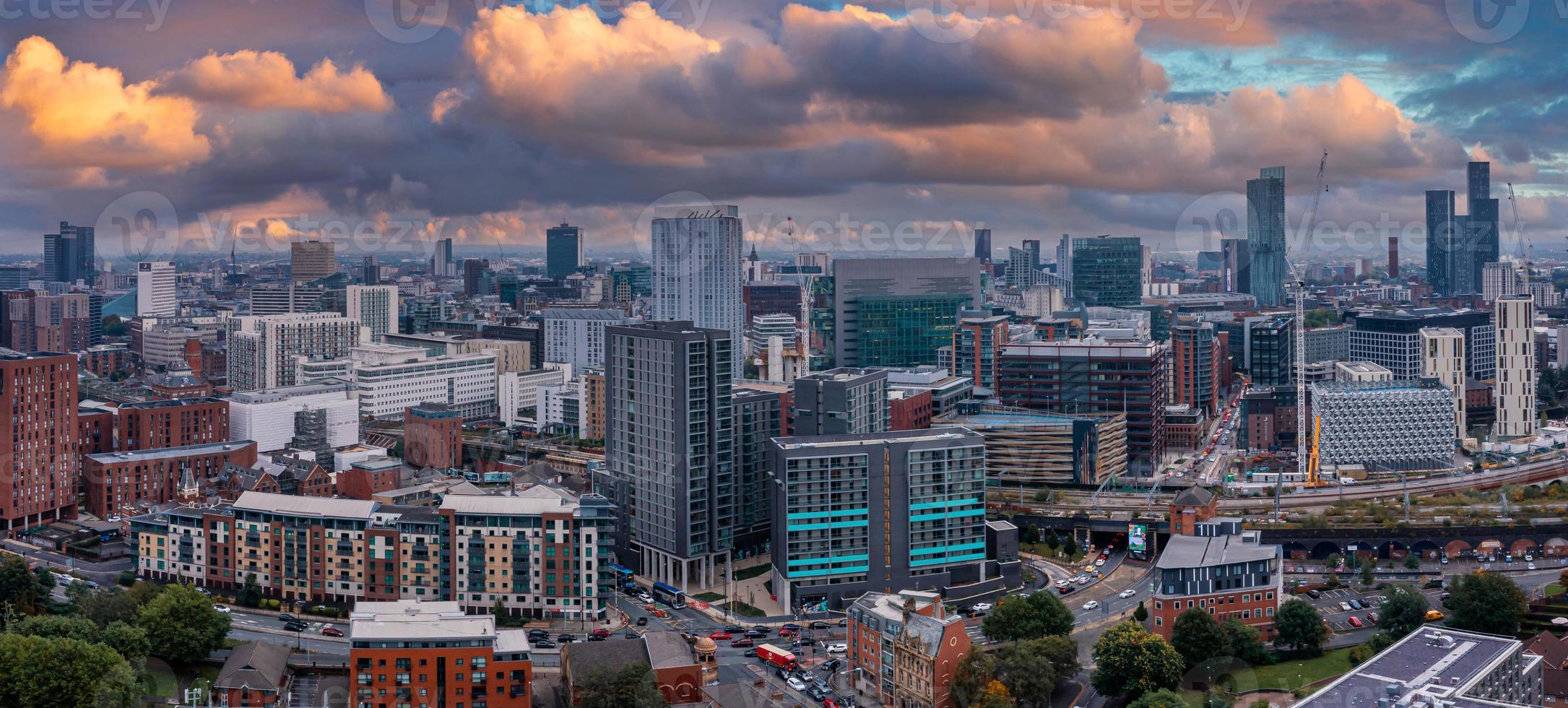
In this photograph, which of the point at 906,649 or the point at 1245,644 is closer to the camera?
the point at 906,649

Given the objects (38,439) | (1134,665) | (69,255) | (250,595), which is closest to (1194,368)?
A: (1134,665)

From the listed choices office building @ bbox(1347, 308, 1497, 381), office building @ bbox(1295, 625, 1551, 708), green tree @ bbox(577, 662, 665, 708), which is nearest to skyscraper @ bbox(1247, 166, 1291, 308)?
office building @ bbox(1347, 308, 1497, 381)

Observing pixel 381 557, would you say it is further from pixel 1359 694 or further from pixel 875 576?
pixel 1359 694

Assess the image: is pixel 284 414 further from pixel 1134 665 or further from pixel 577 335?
pixel 1134 665

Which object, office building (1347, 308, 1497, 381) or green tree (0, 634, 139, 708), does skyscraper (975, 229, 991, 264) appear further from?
green tree (0, 634, 139, 708)

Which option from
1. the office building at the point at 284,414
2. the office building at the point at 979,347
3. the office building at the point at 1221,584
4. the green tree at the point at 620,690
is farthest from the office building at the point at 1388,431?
the office building at the point at 284,414

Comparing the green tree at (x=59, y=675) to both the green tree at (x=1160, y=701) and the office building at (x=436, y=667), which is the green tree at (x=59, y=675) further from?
the green tree at (x=1160, y=701)
